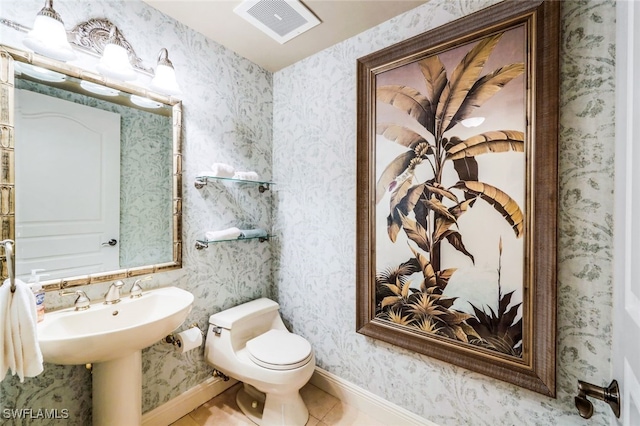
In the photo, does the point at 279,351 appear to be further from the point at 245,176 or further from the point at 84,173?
the point at 84,173

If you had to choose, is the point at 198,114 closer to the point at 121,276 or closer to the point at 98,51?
the point at 98,51

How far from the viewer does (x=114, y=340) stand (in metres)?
1.02

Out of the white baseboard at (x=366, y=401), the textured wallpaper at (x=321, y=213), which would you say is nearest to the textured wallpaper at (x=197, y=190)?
the textured wallpaper at (x=321, y=213)

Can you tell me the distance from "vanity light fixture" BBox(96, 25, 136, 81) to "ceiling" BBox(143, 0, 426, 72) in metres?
0.35

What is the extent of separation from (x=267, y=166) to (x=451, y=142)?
4.36 ft

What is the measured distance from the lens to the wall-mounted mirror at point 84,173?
1124mm

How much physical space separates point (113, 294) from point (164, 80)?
111 cm

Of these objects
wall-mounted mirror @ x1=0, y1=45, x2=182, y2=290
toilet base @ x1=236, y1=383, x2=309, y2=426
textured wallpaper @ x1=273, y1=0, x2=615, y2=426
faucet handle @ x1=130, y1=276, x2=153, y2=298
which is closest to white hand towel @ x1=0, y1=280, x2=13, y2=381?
wall-mounted mirror @ x1=0, y1=45, x2=182, y2=290

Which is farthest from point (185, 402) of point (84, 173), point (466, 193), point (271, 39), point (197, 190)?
point (271, 39)

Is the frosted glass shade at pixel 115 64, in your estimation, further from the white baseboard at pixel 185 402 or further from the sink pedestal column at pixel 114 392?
the white baseboard at pixel 185 402

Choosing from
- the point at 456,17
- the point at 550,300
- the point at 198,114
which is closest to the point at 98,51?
the point at 198,114

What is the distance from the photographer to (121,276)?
4.51ft

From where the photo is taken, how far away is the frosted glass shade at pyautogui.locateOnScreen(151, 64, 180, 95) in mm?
1417

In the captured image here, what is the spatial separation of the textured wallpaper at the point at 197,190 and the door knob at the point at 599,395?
1.75m
